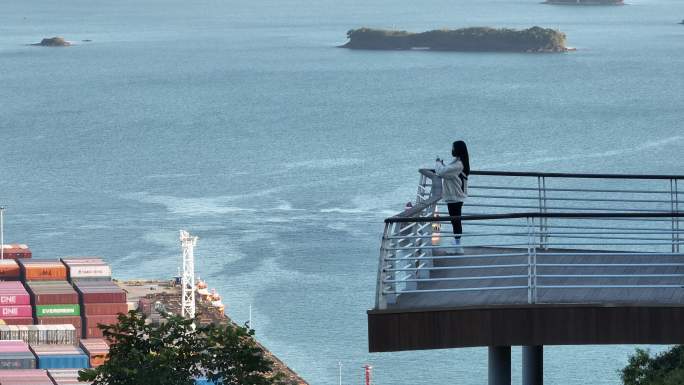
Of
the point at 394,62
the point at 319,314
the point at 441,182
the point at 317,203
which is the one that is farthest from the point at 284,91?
the point at 441,182

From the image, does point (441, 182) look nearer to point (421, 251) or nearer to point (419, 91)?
point (421, 251)

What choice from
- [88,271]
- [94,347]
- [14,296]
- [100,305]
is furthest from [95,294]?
[94,347]

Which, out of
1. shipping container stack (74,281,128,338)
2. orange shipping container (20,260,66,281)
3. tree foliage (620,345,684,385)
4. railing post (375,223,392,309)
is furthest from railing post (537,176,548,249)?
orange shipping container (20,260,66,281)

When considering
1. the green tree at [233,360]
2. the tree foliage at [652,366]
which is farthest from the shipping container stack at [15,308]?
the green tree at [233,360]

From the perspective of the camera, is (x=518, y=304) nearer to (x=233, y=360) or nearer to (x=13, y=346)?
(x=233, y=360)

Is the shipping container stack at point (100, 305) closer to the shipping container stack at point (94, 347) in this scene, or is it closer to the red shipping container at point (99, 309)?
the red shipping container at point (99, 309)

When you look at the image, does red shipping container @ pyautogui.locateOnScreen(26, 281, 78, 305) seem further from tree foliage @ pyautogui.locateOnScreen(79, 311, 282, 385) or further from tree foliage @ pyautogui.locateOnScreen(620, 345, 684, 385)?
tree foliage @ pyautogui.locateOnScreen(79, 311, 282, 385)
